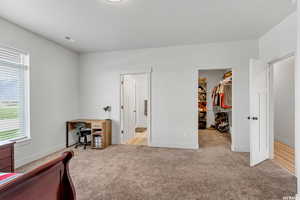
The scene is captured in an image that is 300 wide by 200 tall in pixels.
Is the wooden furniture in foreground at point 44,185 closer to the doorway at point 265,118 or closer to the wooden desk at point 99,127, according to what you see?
the wooden desk at point 99,127

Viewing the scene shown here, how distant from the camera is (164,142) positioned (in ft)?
13.3

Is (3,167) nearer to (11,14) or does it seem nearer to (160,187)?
(160,187)

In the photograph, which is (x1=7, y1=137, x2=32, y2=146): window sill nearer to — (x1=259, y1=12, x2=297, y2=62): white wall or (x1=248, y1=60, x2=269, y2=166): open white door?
(x1=248, y1=60, x2=269, y2=166): open white door

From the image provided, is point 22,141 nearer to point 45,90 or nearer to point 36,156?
point 36,156

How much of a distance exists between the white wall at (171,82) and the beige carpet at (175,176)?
62 cm

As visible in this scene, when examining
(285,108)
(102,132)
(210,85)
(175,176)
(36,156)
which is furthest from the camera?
(210,85)

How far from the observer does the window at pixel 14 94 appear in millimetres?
2645

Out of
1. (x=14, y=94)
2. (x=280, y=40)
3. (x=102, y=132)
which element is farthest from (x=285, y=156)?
(x=14, y=94)

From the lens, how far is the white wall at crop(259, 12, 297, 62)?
8.00 ft

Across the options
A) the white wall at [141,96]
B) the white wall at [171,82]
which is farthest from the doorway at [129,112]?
the white wall at [141,96]

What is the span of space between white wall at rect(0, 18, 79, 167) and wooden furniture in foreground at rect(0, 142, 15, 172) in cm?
115

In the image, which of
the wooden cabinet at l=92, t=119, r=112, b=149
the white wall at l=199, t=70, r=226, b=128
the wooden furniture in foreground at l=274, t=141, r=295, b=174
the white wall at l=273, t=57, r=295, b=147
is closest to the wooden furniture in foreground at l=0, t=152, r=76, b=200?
the wooden cabinet at l=92, t=119, r=112, b=149

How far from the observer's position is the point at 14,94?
2838 mm

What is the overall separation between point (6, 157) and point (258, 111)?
3965 millimetres
